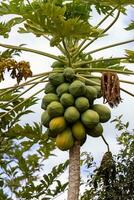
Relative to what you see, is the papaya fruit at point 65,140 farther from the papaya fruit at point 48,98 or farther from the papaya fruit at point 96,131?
the papaya fruit at point 48,98

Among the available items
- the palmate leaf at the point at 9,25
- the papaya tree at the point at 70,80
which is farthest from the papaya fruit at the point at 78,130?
the palmate leaf at the point at 9,25

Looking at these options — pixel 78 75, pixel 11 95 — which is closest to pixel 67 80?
pixel 78 75

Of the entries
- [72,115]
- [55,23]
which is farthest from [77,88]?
[55,23]

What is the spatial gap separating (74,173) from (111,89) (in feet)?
2.11

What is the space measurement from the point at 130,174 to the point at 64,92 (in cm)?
244

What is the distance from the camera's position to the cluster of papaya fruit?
14.5 feet

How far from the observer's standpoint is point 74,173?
4.28m

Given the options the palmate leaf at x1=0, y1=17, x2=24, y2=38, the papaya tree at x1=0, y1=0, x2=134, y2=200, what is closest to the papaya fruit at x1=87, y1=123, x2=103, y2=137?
the papaya tree at x1=0, y1=0, x2=134, y2=200

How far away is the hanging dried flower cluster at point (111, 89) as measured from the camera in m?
4.10

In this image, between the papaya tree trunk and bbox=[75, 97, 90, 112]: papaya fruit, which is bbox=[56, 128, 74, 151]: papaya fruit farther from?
bbox=[75, 97, 90, 112]: papaya fruit

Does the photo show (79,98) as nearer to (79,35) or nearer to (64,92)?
(64,92)

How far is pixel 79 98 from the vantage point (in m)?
4.50

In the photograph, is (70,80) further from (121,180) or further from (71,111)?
(121,180)

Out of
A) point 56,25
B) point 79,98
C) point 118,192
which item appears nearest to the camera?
point 56,25
